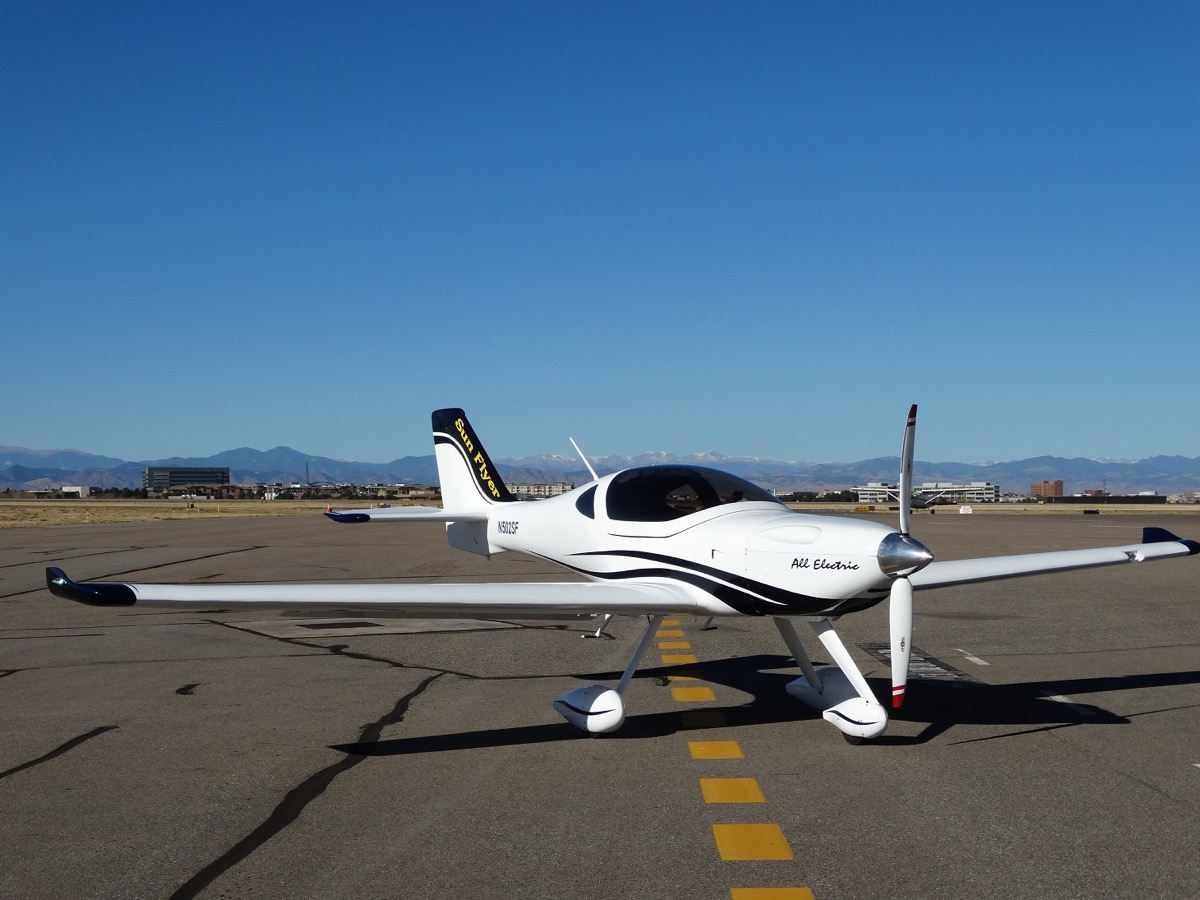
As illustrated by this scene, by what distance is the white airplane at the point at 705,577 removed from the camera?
6.75m

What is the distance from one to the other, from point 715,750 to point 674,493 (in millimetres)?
2277

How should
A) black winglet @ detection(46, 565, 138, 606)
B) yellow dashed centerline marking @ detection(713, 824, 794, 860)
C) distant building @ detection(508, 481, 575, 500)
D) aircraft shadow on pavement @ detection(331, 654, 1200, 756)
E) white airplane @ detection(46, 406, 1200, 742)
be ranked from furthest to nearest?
1. distant building @ detection(508, 481, 575, 500)
2. aircraft shadow on pavement @ detection(331, 654, 1200, 756)
3. white airplane @ detection(46, 406, 1200, 742)
4. black winglet @ detection(46, 565, 138, 606)
5. yellow dashed centerline marking @ detection(713, 824, 794, 860)

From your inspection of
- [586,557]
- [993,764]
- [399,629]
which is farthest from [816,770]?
[399,629]

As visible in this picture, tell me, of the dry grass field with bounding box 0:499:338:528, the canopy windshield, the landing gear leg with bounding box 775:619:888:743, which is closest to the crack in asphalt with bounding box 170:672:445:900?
the canopy windshield

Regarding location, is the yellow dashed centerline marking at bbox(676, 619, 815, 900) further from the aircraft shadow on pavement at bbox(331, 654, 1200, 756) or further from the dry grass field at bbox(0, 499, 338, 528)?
the dry grass field at bbox(0, 499, 338, 528)

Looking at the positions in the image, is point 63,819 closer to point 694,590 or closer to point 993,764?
point 694,590

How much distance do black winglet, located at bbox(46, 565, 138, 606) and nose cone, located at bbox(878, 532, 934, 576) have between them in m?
4.74

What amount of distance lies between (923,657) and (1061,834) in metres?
5.78

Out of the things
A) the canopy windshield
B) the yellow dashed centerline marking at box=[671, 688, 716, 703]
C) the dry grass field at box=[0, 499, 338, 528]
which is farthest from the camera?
the dry grass field at box=[0, 499, 338, 528]

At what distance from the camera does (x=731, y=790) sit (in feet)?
18.9

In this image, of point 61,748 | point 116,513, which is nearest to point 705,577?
point 61,748

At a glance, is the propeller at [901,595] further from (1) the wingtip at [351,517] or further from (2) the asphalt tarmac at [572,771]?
(1) the wingtip at [351,517]

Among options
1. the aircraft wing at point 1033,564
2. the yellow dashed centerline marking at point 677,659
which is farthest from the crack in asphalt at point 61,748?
the aircraft wing at point 1033,564

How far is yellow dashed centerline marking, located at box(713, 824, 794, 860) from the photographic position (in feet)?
15.4
